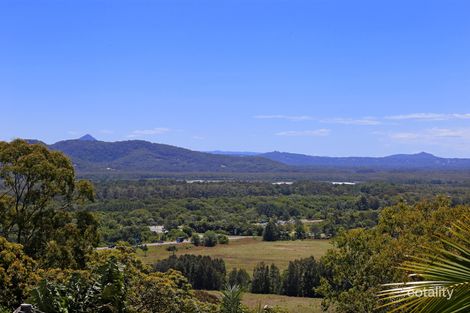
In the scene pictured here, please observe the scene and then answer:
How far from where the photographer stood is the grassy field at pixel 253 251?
70688 millimetres

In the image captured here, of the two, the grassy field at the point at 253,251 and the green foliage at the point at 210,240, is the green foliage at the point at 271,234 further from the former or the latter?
the green foliage at the point at 210,240

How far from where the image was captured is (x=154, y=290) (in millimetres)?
14320

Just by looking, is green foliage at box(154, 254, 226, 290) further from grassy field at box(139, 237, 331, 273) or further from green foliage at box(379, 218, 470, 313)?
green foliage at box(379, 218, 470, 313)

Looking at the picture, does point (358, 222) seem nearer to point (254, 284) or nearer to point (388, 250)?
A: point (254, 284)

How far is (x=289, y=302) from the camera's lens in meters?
49.4

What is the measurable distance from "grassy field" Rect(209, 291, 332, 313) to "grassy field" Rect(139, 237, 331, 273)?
41.3 feet

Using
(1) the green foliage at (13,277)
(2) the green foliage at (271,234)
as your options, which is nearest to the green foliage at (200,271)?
(2) the green foliage at (271,234)

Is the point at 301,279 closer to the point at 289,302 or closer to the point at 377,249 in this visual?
the point at 289,302

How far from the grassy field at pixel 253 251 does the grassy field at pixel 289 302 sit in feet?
41.3

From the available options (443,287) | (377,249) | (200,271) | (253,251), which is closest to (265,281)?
(200,271)

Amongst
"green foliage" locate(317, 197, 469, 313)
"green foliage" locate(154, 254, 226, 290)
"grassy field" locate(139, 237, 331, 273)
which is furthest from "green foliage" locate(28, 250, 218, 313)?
"grassy field" locate(139, 237, 331, 273)

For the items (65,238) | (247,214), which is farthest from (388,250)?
(247,214)

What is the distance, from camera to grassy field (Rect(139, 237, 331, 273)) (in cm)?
7069

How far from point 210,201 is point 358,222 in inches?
2548
